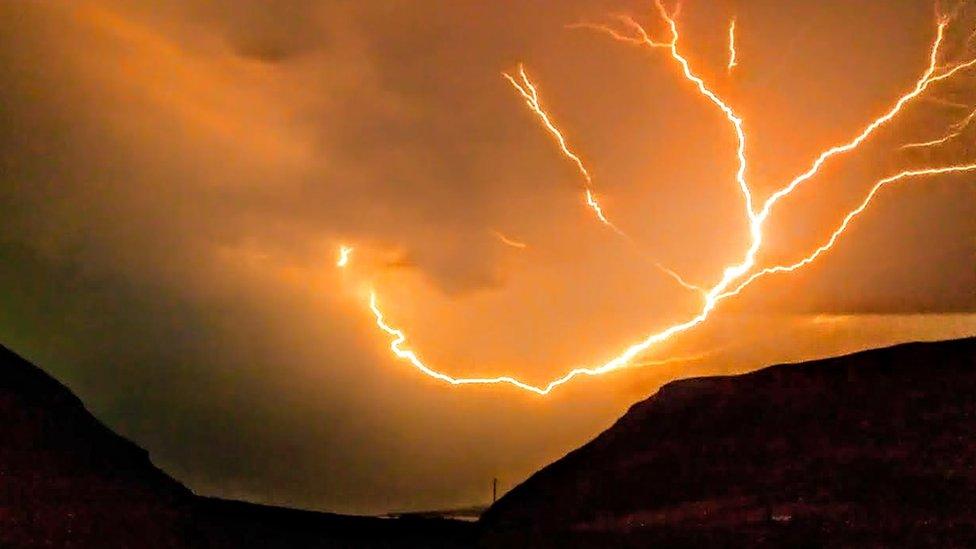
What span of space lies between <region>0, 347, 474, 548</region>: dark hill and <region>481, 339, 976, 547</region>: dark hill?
251 centimetres

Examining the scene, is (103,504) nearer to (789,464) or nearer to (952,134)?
(789,464)

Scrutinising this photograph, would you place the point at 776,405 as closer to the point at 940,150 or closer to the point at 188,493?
the point at 940,150

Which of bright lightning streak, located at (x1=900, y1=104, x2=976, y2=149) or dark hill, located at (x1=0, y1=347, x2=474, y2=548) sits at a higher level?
bright lightning streak, located at (x1=900, y1=104, x2=976, y2=149)

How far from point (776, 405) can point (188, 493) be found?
7580 mm

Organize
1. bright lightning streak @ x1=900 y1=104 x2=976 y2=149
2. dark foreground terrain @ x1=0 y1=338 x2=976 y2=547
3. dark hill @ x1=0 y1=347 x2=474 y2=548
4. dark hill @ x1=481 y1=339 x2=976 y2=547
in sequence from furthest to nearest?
1. dark hill @ x1=0 y1=347 x2=474 y2=548
2. bright lightning streak @ x1=900 y1=104 x2=976 y2=149
3. dark foreground terrain @ x1=0 y1=338 x2=976 y2=547
4. dark hill @ x1=481 y1=339 x2=976 y2=547

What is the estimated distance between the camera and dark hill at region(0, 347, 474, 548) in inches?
291

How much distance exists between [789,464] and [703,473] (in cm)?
96

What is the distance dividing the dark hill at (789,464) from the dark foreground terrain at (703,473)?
0.01 meters

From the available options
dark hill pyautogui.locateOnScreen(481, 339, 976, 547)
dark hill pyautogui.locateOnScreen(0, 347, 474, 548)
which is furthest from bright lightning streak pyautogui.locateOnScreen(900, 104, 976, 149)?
dark hill pyautogui.locateOnScreen(0, 347, 474, 548)

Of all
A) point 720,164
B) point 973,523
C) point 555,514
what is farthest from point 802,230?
point 555,514

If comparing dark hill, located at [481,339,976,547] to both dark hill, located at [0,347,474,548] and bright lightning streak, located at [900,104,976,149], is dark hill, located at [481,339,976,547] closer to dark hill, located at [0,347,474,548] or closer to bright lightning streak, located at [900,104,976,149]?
bright lightning streak, located at [900,104,976,149]

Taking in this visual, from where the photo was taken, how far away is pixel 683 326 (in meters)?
8.63

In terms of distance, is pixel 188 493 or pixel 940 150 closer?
pixel 940 150

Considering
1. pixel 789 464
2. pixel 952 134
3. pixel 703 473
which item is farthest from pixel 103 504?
pixel 952 134
